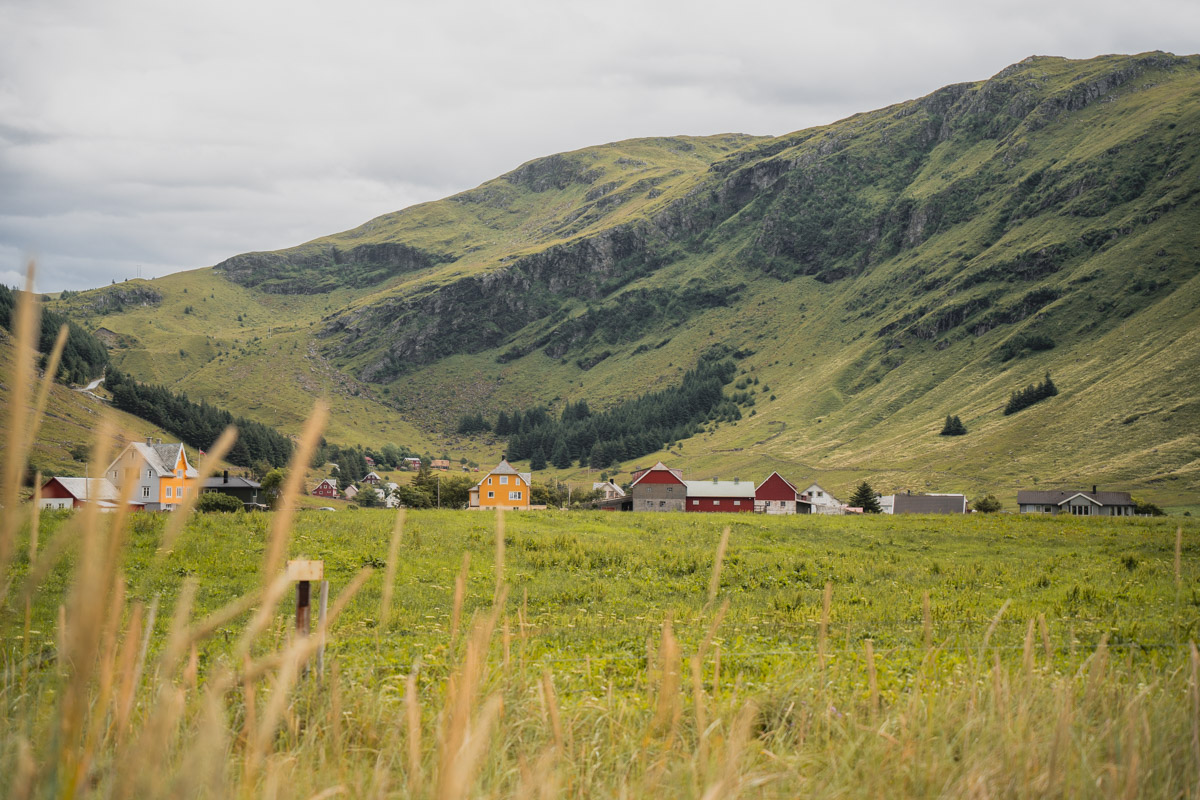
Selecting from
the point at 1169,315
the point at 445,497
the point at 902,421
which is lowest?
the point at 445,497

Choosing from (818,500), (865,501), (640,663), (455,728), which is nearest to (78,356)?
(818,500)

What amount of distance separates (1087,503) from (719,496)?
137 ft

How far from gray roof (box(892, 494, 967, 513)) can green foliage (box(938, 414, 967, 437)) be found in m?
51.4

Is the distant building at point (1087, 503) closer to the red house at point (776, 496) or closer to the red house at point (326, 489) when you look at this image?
the red house at point (776, 496)

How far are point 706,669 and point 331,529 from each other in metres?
20.2

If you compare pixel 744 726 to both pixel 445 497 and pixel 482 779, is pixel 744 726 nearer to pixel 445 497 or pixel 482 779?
pixel 482 779

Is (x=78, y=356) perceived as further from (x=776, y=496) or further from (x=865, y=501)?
(x=865, y=501)

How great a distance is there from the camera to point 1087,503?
309 ft

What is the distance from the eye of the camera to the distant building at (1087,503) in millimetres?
92938

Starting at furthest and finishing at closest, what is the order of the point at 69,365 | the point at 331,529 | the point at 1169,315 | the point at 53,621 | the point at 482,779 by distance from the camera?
the point at 1169,315 → the point at 69,365 → the point at 331,529 → the point at 53,621 → the point at 482,779

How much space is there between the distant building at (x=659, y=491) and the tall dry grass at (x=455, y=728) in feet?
274

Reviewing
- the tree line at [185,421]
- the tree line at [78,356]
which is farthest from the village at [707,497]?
the tree line at [78,356]

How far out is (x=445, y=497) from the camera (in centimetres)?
8675

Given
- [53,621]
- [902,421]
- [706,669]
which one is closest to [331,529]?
[53,621]
